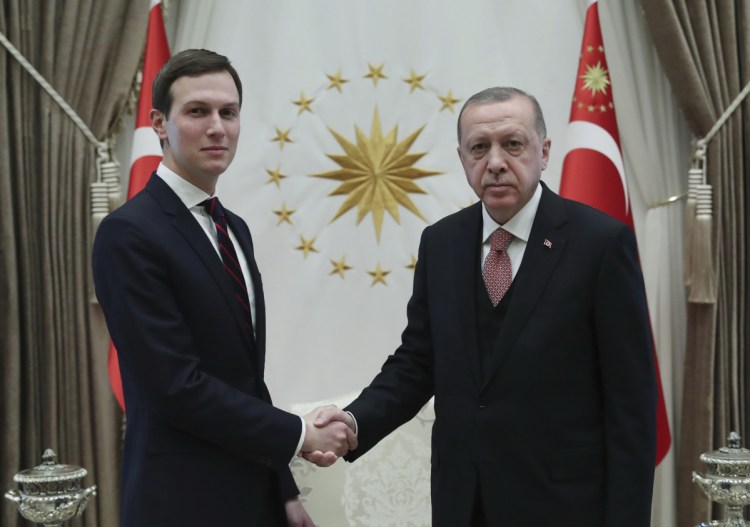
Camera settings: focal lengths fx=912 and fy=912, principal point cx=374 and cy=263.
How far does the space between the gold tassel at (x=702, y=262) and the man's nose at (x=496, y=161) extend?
5.69 feet

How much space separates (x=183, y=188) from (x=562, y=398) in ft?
3.16

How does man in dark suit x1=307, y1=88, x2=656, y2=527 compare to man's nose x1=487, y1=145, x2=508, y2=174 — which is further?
man's nose x1=487, y1=145, x2=508, y2=174

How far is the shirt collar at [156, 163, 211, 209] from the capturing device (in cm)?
206

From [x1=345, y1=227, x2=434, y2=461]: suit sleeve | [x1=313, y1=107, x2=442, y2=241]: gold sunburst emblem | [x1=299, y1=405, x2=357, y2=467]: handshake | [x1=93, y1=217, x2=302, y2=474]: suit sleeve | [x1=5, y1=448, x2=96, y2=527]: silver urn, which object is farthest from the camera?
[x1=313, y1=107, x2=442, y2=241]: gold sunburst emblem

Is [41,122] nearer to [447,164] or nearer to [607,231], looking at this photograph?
[447,164]

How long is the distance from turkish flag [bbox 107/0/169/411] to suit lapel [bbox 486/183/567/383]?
1.91m

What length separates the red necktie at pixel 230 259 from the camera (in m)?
2.04

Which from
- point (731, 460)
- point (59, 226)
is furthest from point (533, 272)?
point (59, 226)

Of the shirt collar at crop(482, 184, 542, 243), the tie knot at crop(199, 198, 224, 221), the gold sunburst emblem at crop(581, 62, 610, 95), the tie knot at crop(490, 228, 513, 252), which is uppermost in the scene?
the gold sunburst emblem at crop(581, 62, 610, 95)

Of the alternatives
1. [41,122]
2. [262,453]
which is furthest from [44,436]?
[262,453]

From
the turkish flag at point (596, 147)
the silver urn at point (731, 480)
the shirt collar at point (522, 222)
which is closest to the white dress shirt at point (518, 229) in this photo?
the shirt collar at point (522, 222)

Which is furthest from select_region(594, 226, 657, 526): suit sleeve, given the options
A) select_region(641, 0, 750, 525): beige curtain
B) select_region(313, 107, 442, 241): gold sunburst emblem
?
select_region(313, 107, 442, 241): gold sunburst emblem

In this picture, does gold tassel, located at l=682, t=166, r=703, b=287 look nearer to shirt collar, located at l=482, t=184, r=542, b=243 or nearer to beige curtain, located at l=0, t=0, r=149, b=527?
shirt collar, located at l=482, t=184, r=542, b=243

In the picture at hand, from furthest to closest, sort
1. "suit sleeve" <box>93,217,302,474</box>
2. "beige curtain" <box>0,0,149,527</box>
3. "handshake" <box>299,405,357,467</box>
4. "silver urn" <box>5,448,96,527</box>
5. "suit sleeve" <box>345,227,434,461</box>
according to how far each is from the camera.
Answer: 1. "beige curtain" <box>0,0,149,527</box>
2. "silver urn" <box>5,448,96,527</box>
3. "suit sleeve" <box>345,227,434,461</box>
4. "handshake" <box>299,405,357,467</box>
5. "suit sleeve" <box>93,217,302,474</box>
